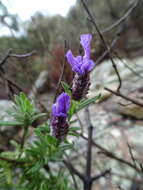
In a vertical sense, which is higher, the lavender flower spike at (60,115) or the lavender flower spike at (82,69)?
the lavender flower spike at (82,69)

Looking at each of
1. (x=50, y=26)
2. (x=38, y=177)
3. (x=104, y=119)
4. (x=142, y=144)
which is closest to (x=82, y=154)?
(x=142, y=144)

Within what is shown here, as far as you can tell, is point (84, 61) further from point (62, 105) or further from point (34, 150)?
point (34, 150)

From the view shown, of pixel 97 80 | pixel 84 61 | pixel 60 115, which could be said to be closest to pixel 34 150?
pixel 60 115

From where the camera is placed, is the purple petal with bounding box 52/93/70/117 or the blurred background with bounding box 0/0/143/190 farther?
the blurred background with bounding box 0/0/143/190

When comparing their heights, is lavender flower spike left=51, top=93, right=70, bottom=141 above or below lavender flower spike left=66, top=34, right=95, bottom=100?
below

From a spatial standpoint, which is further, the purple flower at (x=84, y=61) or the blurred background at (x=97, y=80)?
the blurred background at (x=97, y=80)

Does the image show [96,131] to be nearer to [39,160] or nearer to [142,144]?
[142,144]
